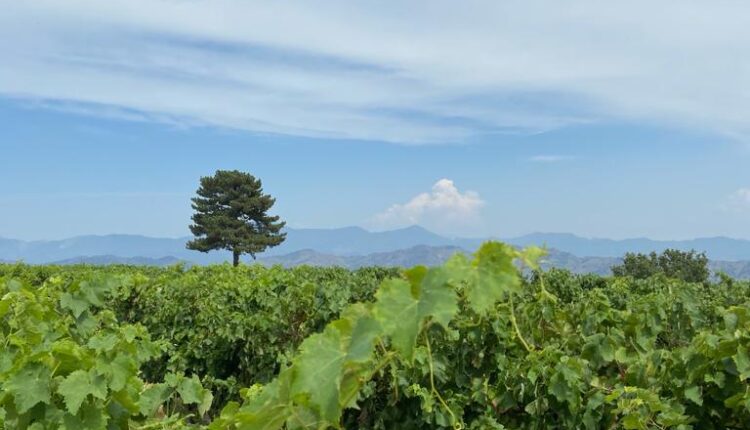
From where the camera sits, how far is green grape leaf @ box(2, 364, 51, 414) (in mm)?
2340

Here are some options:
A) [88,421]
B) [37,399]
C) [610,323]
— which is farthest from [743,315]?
[37,399]

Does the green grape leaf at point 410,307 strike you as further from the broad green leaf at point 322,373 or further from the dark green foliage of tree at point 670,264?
the dark green foliage of tree at point 670,264

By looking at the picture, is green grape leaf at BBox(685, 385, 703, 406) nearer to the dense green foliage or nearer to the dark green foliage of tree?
the dense green foliage

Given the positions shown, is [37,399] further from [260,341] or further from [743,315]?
[260,341]

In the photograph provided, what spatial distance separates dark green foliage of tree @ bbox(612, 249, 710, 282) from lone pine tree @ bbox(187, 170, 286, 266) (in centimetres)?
4057

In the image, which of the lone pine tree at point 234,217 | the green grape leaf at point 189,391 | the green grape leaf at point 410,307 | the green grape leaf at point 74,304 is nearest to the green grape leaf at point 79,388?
the green grape leaf at point 189,391

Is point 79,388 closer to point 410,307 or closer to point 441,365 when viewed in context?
point 410,307

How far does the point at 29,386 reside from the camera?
2.38 metres

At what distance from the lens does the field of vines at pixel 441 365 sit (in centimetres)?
124

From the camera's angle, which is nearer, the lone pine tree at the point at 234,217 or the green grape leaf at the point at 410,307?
the green grape leaf at the point at 410,307

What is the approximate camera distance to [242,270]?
37.4ft

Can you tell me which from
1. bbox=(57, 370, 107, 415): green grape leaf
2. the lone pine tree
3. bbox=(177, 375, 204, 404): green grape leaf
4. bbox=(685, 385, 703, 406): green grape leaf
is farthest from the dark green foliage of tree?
bbox=(57, 370, 107, 415): green grape leaf

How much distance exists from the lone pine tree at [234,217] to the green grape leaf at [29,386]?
7528cm

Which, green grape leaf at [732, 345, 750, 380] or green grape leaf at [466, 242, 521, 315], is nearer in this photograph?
green grape leaf at [466, 242, 521, 315]
